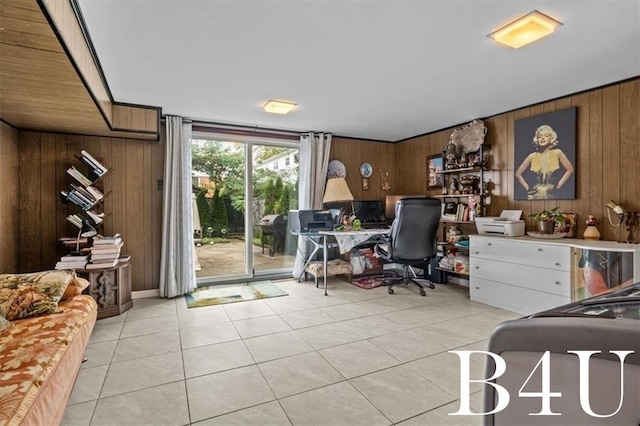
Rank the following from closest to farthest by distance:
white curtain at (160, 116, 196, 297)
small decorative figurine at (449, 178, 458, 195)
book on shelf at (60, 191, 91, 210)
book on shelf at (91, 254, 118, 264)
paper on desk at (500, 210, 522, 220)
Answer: book on shelf at (91, 254, 118, 264) → book on shelf at (60, 191, 91, 210) → paper on desk at (500, 210, 522, 220) → white curtain at (160, 116, 196, 297) → small decorative figurine at (449, 178, 458, 195)

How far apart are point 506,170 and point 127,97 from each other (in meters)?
4.40

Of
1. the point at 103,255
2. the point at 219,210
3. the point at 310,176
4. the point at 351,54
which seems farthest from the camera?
the point at 310,176

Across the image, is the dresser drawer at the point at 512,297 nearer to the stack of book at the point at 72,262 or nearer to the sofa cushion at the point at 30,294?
the sofa cushion at the point at 30,294

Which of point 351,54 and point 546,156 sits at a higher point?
point 351,54

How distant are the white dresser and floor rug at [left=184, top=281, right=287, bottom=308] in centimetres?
239

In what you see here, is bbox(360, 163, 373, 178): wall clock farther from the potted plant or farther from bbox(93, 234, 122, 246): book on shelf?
bbox(93, 234, 122, 246): book on shelf

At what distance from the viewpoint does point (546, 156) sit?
3549mm

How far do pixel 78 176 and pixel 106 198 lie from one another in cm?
42

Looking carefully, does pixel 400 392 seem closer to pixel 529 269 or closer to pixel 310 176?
pixel 529 269

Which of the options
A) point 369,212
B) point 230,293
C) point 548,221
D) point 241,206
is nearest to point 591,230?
point 548,221

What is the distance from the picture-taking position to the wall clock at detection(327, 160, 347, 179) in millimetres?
5195

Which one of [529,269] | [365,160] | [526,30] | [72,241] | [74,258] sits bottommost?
[529,269]

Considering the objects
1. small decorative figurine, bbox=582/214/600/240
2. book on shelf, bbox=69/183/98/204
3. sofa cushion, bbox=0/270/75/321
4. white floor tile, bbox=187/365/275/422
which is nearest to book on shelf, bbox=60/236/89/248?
book on shelf, bbox=69/183/98/204

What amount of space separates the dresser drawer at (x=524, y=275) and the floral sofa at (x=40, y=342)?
375 centimetres
